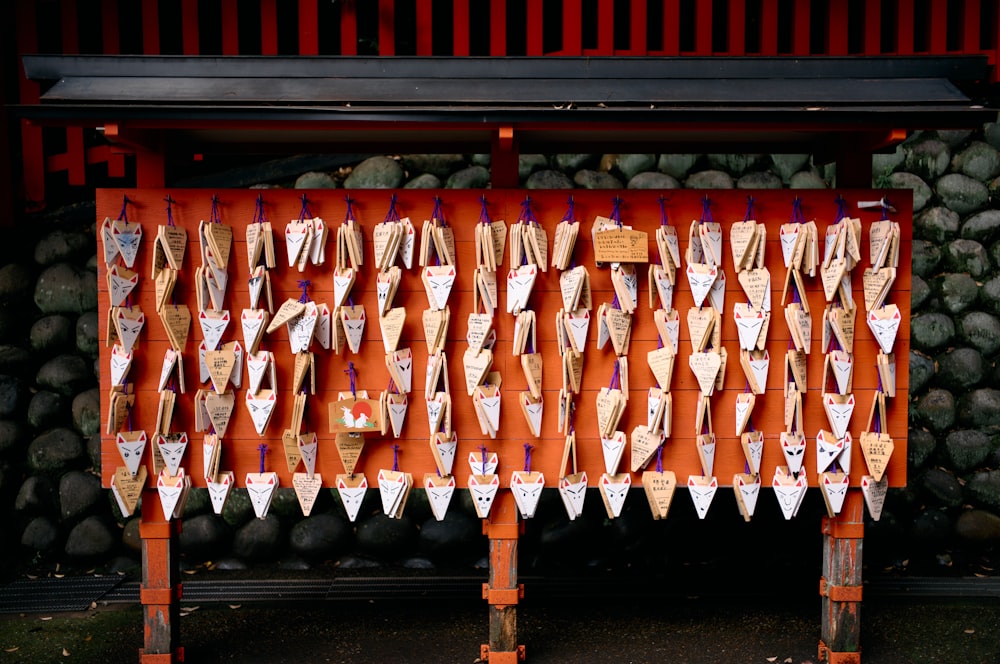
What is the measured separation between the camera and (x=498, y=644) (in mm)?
4531

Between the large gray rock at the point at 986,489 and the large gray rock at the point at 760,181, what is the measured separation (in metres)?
3.00

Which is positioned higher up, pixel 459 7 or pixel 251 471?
pixel 459 7

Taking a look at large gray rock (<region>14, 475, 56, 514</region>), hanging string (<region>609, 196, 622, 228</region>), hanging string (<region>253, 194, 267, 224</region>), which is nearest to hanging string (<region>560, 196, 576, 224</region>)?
hanging string (<region>609, 196, 622, 228</region>)

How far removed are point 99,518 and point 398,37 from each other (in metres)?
4.97

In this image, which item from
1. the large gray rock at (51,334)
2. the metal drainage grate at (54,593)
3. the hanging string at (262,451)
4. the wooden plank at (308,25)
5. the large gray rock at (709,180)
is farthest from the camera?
the large gray rock at (709,180)

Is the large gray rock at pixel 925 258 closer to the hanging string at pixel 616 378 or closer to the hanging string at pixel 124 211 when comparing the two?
the hanging string at pixel 616 378

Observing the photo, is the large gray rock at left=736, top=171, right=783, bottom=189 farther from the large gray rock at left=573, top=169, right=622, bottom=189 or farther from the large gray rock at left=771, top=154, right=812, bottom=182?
the large gray rock at left=573, top=169, right=622, bottom=189

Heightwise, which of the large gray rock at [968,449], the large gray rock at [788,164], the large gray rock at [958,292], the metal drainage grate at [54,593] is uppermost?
the large gray rock at [788,164]

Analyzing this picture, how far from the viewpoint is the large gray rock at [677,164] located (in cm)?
711

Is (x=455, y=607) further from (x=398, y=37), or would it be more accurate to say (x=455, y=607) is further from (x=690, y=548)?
(x=398, y=37)

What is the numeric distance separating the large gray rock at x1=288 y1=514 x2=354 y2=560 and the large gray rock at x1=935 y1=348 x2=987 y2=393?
5.28m

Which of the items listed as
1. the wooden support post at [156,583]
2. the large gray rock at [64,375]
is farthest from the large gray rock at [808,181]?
the large gray rock at [64,375]

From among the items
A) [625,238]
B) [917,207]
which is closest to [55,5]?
[625,238]

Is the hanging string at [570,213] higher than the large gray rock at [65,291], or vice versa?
the hanging string at [570,213]
